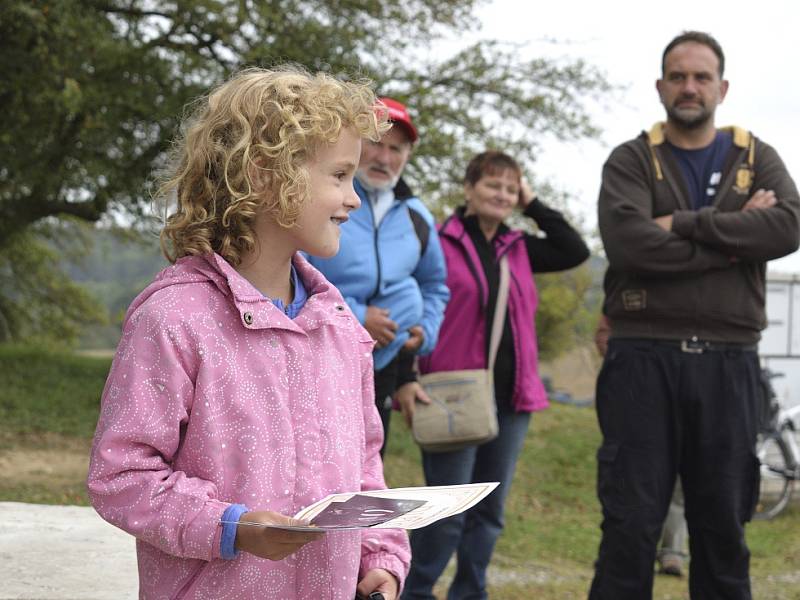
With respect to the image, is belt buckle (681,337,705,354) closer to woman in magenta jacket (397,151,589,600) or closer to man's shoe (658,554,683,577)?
woman in magenta jacket (397,151,589,600)

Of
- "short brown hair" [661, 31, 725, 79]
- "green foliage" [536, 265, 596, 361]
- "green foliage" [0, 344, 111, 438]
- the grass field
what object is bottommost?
the grass field

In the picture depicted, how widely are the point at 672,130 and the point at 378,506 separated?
8.30 feet

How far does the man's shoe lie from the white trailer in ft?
14.6

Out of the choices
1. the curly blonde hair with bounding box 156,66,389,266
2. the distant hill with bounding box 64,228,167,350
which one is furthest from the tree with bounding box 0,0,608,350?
the curly blonde hair with bounding box 156,66,389,266

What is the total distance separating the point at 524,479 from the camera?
1011cm

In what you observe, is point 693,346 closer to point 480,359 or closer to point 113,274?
point 480,359

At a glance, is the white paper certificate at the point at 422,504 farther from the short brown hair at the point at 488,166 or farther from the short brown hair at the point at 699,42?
the short brown hair at the point at 488,166

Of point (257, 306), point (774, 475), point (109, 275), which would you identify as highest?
point (257, 306)

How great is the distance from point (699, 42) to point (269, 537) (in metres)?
2.82

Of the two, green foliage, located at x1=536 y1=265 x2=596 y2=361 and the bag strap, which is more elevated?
the bag strap

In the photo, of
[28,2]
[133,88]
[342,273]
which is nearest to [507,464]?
[342,273]

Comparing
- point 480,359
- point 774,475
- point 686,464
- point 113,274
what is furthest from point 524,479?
point 113,274

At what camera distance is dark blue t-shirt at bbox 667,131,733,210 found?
3756mm

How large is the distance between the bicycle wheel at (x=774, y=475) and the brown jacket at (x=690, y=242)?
16.8ft
